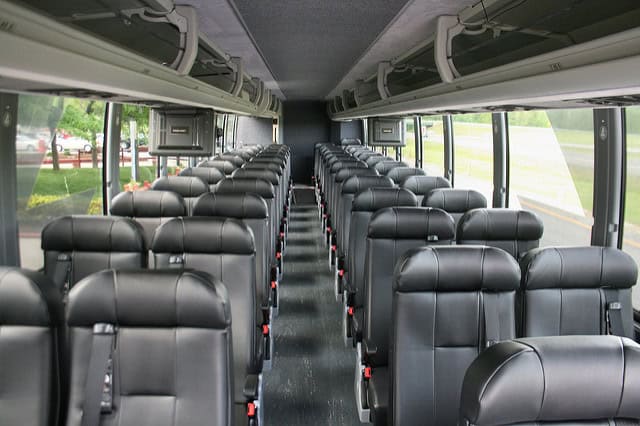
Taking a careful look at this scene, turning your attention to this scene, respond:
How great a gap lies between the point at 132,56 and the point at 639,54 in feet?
7.17

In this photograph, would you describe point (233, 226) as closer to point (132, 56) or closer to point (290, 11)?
point (132, 56)

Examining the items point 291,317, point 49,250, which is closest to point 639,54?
point 49,250

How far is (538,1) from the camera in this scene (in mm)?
2832

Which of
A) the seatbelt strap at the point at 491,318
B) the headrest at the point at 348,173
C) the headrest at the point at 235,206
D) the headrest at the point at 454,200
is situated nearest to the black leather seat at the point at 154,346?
the seatbelt strap at the point at 491,318

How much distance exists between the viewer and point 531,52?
9.74 feet

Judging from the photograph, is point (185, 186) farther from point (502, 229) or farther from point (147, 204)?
point (502, 229)

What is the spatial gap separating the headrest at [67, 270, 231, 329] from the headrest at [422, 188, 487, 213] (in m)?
3.71

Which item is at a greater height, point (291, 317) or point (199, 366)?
point (199, 366)

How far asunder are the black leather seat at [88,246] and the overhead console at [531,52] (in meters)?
2.43

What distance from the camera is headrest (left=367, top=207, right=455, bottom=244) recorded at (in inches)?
159

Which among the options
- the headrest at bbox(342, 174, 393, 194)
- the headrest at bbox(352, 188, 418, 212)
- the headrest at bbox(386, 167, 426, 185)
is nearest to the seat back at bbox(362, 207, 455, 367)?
the headrest at bbox(352, 188, 418, 212)

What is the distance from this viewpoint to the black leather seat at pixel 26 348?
2.14 metres

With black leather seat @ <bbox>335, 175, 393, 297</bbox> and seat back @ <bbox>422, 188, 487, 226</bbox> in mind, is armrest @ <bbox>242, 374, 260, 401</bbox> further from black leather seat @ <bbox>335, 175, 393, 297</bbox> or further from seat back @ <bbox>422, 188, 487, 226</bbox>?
black leather seat @ <bbox>335, 175, 393, 297</bbox>

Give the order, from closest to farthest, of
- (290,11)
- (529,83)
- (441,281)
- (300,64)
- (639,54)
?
(639,54), (529,83), (441,281), (290,11), (300,64)
